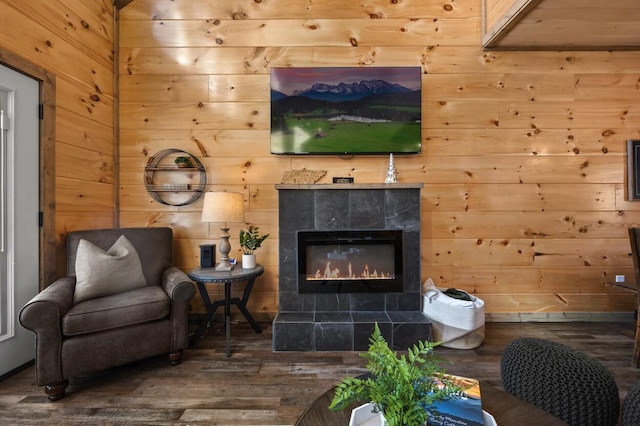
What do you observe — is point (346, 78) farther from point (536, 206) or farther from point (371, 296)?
point (536, 206)

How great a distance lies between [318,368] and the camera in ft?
6.95

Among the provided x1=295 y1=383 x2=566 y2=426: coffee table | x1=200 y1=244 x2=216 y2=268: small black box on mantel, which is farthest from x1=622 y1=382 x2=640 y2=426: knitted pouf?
x1=200 y1=244 x2=216 y2=268: small black box on mantel

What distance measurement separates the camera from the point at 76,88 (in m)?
2.55

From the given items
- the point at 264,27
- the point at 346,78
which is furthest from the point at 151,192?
the point at 346,78

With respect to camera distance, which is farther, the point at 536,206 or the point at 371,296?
the point at 536,206

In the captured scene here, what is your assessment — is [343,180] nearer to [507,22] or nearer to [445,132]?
[445,132]

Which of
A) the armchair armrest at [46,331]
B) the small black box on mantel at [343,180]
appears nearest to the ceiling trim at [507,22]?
the small black box on mantel at [343,180]

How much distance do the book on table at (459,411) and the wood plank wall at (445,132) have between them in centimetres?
212

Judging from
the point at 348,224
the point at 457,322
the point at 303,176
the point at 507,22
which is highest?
the point at 507,22

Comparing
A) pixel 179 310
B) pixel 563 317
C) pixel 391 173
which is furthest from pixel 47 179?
pixel 563 317

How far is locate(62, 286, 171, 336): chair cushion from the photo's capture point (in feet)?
6.00

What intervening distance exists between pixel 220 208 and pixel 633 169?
12.9ft

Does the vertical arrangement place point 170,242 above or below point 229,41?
below

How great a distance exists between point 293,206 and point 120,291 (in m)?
1.48
